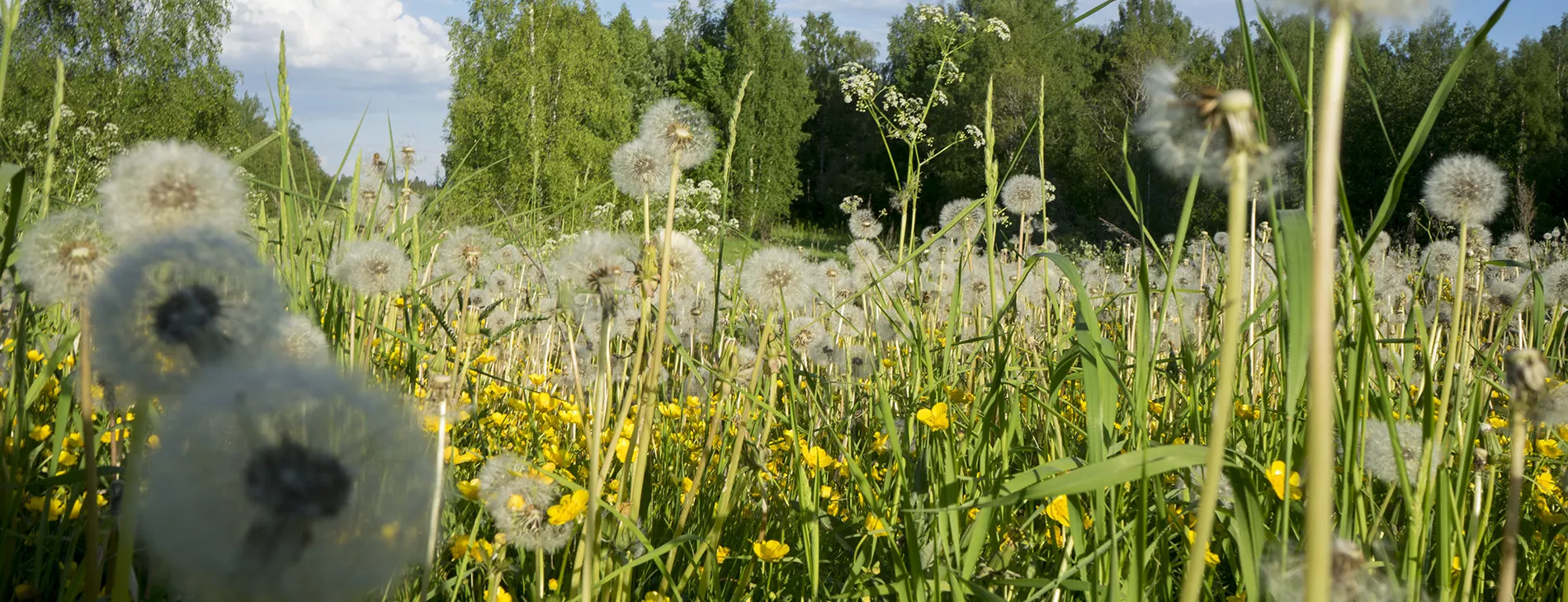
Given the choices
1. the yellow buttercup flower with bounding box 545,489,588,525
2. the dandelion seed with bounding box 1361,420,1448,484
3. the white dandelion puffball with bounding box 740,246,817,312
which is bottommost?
the yellow buttercup flower with bounding box 545,489,588,525

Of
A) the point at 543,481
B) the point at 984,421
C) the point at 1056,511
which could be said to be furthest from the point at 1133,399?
the point at 543,481

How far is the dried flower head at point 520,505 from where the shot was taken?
1.38m

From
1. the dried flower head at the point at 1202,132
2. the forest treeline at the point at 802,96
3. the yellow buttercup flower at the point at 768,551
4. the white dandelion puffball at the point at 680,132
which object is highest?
the forest treeline at the point at 802,96

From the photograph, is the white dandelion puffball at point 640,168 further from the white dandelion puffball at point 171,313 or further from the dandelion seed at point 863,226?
the dandelion seed at point 863,226

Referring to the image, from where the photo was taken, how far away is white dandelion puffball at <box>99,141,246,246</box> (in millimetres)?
854

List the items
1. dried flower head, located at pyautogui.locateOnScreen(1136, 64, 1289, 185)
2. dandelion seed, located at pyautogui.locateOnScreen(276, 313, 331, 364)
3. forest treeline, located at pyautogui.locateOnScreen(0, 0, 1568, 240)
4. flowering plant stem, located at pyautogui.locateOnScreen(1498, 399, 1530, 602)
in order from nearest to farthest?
1. dried flower head, located at pyautogui.locateOnScreen(1136, 64, 1289, 185)
2. flowering plant stem, located at pyautogui.locateOnScreen(1498, 399, 1530, 602)
3. dandelion seed, located at pyautogui.locateOnScreen(276, 313, 331, 364)
4. forest treeline, located at pyautogui.locateOnScreen(0, 0, 1568, 240)

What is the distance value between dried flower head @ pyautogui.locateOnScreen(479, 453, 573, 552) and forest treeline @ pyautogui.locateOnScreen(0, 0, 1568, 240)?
45.9 ft

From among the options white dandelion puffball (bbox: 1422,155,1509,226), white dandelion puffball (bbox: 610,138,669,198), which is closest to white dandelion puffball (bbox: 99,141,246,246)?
Result: white dandelion puffball (bbox: 610,138,669,198)

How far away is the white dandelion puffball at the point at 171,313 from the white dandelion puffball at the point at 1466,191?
2058mm

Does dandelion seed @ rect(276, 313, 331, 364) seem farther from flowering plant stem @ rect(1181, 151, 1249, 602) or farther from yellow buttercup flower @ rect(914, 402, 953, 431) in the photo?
yellow buttercup flower @ rect(914, 402, 953, 431)

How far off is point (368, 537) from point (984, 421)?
1056 millimetres

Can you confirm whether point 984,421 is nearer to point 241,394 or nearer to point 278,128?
point 241,394

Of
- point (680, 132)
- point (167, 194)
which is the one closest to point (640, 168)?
point (680, 132)

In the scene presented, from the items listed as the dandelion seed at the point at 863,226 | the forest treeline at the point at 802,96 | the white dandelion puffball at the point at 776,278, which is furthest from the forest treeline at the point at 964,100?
the white dandelion puffball at the point at 776,278
